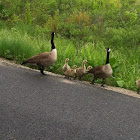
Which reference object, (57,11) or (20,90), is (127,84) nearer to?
(20,90)

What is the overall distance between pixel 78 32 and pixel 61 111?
34.4 ft

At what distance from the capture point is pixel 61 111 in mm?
4688

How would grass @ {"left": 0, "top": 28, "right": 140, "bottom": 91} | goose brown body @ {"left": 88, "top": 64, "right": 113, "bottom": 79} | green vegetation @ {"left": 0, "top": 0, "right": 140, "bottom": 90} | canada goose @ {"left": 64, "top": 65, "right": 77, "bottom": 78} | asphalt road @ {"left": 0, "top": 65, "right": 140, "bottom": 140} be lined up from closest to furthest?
asphalt road @ {"left": 0, "top": 65, "right": 140, "bottom": 140}
goose brown body @ {"left": 88, "top": 64, "right": 113, "bottom": 79}
canada goose @ {"left": 64, "top": 65, "right": 77, "bottom": 78}
grass @ {"left": 0, "top": 28, "right": 140, "bottom": 91}
green vegetation @ {"left": 0, "top": 0, "right": 140, "bottom": 90}

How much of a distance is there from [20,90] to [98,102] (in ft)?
5.68

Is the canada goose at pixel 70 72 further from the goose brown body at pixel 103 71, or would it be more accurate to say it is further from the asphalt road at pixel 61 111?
the goose brown body at pixel 103 71

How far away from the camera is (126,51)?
33.7 ft

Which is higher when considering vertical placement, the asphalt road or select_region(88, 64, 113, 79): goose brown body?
select_region(88, 64, 113, 79): goose brown body

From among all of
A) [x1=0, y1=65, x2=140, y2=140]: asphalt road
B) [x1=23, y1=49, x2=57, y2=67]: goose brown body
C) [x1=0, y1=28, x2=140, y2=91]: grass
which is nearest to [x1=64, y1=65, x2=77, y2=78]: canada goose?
[x1=0, y1=65, x2=140, y2=140]: asphalt road

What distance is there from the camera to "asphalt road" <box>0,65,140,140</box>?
3922 millimetres

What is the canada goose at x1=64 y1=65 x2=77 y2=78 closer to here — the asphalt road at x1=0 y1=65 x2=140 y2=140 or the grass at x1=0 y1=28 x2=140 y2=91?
the asphalt road at x1=0 y1=65 x2=140 y2=140

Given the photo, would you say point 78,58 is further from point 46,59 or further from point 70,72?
point 46,59

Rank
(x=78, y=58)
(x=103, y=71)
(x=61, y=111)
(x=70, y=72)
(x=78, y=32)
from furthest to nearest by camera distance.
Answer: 1. (x=78, y=32)
2. (x=78, y=58)
3. (x=70, y=72)
4. (x=103, y=71)
5. (x=61, y=111)

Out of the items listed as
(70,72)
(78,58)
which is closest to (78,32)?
(78,58)

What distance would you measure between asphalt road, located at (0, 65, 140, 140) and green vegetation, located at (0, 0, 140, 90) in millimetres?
1465
